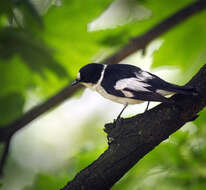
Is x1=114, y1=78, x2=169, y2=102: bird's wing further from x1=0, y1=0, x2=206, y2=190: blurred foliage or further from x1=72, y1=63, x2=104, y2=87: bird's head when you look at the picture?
x1=0, y1=0, x2=206, y2=190: blurred foliage

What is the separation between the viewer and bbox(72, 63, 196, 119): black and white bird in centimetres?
185

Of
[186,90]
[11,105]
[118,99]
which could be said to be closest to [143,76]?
[118,99]

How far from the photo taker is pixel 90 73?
2.41 metres

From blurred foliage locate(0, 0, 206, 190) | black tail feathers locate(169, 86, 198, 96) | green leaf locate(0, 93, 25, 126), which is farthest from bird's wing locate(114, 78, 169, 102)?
green leaf locate(0, 93, 25, 126)

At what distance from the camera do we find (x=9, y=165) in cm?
539

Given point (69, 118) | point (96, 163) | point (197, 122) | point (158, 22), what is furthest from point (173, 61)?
point (69, 118)

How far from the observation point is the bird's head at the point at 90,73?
2.39 meters

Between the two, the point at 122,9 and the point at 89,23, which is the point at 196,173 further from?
the point at 89,23

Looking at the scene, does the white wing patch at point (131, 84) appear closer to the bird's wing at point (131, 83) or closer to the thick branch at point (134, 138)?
the bird's wing at point (131, 83)

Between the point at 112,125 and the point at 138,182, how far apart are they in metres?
0.63

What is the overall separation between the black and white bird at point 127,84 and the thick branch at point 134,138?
0.07 m

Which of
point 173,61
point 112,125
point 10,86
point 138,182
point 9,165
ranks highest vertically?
point 10,86

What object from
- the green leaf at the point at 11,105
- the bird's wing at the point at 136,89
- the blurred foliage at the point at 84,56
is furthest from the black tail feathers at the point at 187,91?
the green leaf at the point at 11,105

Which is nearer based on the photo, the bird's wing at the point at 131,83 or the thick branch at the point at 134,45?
the bird's wing at the point at 131,83
